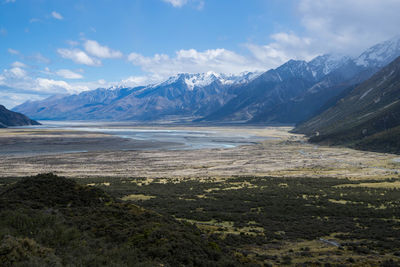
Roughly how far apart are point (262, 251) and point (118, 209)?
11.4 metres

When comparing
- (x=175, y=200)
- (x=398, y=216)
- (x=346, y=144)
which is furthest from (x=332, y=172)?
(x=346, y=144)

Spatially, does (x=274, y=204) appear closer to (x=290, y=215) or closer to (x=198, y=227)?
(x=290, y=215)

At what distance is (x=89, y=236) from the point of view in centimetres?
1845

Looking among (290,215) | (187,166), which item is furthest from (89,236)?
(187,166)

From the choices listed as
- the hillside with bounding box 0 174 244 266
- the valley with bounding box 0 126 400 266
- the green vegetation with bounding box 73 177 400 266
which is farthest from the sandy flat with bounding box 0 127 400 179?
the hillside with bounding box 0 174 244 266

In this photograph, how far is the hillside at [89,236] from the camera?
14.2 meters

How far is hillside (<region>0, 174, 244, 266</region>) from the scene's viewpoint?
14.2 m

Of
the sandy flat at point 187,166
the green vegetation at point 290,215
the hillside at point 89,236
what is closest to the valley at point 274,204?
the green vegetation at point 290,215

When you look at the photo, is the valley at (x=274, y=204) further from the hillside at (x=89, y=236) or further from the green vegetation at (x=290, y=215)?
the hillside at (x=89, y=236)

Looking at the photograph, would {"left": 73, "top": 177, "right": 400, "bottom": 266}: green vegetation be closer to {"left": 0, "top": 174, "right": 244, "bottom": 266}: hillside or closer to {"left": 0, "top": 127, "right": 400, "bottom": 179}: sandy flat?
{"left": 0, "top": 174, "right": 244, "bottom": 266}: hillside

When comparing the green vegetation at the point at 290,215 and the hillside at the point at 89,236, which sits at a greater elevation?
the hillside at the point at 89,236

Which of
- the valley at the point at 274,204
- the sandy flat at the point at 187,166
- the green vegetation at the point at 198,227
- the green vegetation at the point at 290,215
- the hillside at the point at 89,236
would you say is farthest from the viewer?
the sandy flat at the point at 187,166

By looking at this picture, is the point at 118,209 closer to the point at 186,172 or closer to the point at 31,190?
the point at 31,190

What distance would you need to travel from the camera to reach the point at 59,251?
49.9 ft
